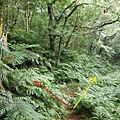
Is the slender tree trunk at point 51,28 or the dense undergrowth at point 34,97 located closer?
the dense undergrowth at point 34,97

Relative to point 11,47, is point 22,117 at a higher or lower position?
lower

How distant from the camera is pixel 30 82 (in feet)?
13.5

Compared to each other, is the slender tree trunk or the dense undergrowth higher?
the slender tree trunk

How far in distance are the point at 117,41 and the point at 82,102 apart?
33.1 feet

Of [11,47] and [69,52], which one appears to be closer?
[11,47]

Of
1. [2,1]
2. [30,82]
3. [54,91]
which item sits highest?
[2,1]

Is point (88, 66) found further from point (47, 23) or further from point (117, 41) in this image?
point (117, 41)

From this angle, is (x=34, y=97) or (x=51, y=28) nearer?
(x=34, y=97)

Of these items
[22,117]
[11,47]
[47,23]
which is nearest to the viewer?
[22,117]

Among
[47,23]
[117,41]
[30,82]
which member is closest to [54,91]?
[30,82]

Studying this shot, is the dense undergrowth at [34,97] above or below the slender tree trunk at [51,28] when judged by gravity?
below

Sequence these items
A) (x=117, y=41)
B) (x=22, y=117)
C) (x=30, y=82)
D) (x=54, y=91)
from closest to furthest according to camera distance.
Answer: (x=22, y=117) → (x=30, y=82) → (x=54, y=91) → (x=117, y=41)

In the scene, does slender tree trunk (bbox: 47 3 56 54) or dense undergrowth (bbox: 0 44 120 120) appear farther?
slender tree trunk (bbox: 47 3 56 54)

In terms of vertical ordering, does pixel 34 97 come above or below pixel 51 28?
below
